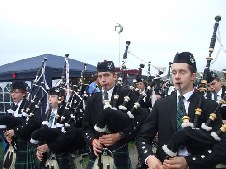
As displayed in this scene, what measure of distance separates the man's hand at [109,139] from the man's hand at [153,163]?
816mm

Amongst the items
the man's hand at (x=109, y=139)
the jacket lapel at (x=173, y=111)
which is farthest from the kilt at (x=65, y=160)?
the jacket lapel at (x=173, y=111)

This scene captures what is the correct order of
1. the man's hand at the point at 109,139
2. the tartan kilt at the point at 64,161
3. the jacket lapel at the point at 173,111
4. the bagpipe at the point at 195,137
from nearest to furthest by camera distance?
the bagpipe at the point at 195,137 → the jacket lapel at the point at 173,111 → the man's hand at the point at 109,139 → the tartan kilt at the point at 64,161

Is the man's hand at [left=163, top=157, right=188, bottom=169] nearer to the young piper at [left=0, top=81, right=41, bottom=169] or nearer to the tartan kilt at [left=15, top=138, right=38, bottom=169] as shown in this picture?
the young piper at [left=0, top=81, right=41, bottom=169]

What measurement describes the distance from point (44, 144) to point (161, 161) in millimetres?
2249

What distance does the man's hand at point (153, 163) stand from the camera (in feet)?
8.26

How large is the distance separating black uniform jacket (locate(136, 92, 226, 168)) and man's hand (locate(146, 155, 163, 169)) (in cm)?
6

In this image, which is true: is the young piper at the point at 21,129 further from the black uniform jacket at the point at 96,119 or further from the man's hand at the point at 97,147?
the man's hand at the point at 97,147

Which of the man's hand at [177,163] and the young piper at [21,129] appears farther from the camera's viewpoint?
the young piper at [21,129]

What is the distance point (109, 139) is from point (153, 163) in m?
0.91

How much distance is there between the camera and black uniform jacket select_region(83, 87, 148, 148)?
3.55m

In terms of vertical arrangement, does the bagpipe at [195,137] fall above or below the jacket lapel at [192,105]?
below

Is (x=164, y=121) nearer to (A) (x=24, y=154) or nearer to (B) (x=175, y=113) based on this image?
(B) (x=175, y=113)

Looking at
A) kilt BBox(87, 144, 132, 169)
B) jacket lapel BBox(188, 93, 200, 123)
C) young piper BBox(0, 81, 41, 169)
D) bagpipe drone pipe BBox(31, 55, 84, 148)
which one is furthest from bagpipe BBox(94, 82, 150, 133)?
young piper BBox(0, 81, 41, 169)

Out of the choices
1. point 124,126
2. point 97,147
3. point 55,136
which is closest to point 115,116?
point 124,126
